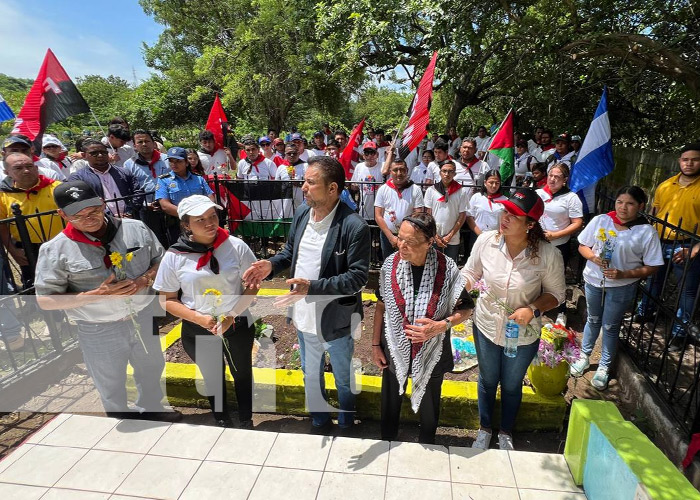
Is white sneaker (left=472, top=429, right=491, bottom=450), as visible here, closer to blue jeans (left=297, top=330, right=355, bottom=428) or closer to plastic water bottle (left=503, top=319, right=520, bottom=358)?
plastic water bottle (left=503, top=319, right=520, bottom=358)

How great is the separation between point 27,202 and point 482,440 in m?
5.06

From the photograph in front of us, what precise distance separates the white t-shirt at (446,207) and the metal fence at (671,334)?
1.74 metres

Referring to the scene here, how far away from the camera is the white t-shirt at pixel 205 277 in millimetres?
2855

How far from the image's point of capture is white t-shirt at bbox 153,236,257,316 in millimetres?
2855

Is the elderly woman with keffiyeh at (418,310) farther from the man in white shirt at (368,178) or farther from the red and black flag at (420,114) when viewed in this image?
the man in white shirt at (368,178)

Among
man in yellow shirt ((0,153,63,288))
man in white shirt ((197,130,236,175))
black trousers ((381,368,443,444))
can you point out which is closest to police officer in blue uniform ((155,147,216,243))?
man in yellow shirt ((0,153,63,288))

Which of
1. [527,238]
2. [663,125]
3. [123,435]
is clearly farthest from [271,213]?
[663,125]

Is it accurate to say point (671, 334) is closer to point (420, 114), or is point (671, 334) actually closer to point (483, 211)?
point (483, 211)

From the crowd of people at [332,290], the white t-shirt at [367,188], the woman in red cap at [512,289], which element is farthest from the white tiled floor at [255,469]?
the white t-shirt at [367,188]

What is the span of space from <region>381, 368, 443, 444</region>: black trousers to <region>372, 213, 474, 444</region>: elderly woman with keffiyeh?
1cm

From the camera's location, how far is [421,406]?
3.09 metres

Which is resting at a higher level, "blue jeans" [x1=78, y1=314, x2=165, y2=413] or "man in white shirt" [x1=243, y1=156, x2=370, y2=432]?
"man in white shirt" [x1=243, y1=156, x2=370, y2=432]

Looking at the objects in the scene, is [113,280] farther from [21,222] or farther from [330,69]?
[330,69]

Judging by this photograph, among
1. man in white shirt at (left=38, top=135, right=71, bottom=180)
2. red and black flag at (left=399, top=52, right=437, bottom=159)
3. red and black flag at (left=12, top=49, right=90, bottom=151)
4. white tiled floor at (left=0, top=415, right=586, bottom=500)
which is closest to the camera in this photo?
white tiled floor at (left=0, top=415, right=586, bottom=500)
